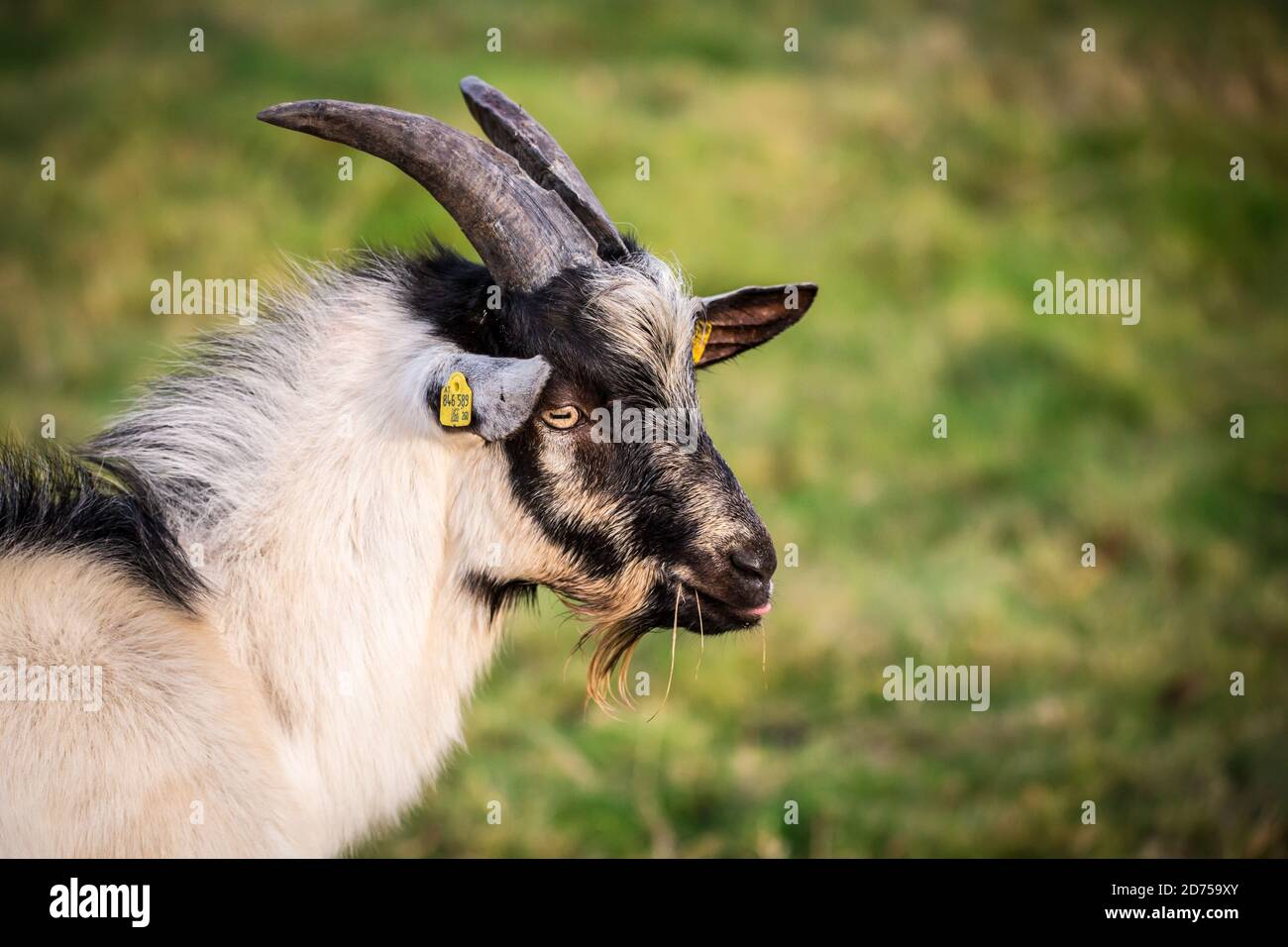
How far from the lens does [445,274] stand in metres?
5.15

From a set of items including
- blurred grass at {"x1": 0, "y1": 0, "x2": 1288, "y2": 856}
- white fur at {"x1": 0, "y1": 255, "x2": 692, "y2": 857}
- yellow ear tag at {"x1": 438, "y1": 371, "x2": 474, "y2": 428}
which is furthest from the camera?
blurred grass at {"x1": 0, "y1": 0, "x2": 1288, "y2": 856}

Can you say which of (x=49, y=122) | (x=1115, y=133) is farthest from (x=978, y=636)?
(x=49, y=122)

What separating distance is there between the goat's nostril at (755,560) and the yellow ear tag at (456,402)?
1.14 meters

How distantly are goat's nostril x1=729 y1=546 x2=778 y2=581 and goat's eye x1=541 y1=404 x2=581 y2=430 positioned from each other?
77 cm

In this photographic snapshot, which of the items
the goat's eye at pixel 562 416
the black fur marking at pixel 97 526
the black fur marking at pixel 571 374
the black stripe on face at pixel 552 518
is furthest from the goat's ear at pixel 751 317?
the black fur marking at pixel 97 526

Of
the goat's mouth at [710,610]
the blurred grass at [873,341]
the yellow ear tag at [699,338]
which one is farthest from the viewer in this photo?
the blurred grass at [873,341]

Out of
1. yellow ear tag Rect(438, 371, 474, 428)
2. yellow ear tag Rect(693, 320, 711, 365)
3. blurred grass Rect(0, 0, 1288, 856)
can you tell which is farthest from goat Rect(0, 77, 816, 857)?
blurred grass Rect(0, 0, 1288, 856)

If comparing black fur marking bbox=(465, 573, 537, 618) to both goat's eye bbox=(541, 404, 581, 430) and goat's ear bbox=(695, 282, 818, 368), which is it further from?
goat's ear bbox=(695, 282, 818, 368)

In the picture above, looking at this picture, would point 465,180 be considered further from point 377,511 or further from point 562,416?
point 377,511

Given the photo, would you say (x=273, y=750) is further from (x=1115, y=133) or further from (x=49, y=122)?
(x=1115, y=133)

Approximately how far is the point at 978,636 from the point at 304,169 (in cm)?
1013

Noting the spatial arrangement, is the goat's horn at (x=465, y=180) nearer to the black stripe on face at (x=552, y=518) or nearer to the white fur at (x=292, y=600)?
the white fur at (x=292, y=600)

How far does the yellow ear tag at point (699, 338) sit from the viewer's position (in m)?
5.49

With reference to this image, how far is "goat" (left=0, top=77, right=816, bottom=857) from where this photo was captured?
451cm
